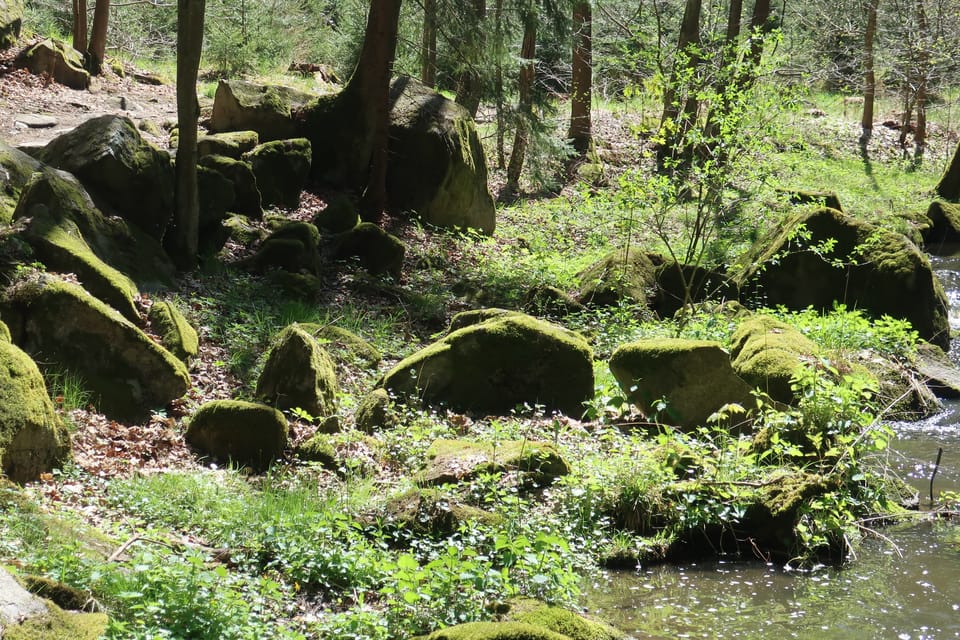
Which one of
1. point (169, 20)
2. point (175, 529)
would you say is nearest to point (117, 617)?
point (175, 529)

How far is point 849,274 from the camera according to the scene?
12719 mm

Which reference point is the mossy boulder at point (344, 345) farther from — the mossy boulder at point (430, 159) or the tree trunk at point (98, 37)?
the tree trunk at point (98, 37)

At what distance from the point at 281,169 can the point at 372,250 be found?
2.30 m

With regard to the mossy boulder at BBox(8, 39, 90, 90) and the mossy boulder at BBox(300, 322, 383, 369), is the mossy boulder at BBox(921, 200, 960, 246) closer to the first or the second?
the mossy boulder at BBox(300, 322, 383, 369)

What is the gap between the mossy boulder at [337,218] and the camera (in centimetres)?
1398

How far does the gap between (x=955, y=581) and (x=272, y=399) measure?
5.83 meters

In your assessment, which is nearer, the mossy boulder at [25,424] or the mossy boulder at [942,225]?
the mossy boulder at [25,424]

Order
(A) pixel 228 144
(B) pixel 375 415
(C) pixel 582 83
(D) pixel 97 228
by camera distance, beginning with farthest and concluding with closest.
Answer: (C) pixel 582 83
(A) pixel 228 144
(D) pixel 97 228
(B) pixel 375 415

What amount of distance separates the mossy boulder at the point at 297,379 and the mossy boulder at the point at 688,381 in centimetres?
293

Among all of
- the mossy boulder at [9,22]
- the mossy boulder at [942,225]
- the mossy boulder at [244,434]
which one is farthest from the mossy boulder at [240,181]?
the mossy boulder at [942,225]

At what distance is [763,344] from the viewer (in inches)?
354

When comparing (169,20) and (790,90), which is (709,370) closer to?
(790,90)

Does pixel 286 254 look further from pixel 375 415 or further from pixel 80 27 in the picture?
pixel 80 27

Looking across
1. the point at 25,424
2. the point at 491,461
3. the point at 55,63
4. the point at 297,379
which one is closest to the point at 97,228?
the point at 297,379
